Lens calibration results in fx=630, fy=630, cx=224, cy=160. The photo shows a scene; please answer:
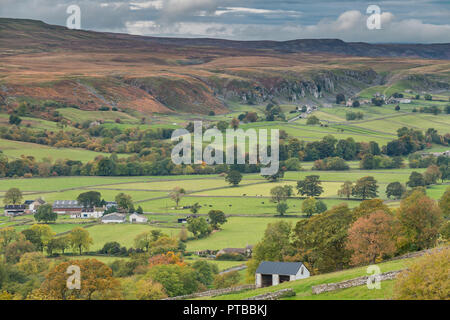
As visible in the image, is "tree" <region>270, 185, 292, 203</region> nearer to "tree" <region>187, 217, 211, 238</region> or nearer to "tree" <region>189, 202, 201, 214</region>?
"tree" <region>189, 202, 201, 214</region>

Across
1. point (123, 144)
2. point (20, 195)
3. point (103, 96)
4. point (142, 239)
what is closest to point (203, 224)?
point (142, 239)

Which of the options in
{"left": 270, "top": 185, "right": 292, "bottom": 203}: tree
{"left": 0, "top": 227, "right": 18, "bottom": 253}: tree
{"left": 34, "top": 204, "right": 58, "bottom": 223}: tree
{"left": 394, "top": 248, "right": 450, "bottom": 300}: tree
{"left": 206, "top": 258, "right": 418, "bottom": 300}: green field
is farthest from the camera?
{"left": 270, "top": 185, "right": 292, "bottom": 203}: tree

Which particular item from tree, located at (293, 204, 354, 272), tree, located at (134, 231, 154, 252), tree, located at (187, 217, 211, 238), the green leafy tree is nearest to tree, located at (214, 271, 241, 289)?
tree, located at (293, 204, 354, 272)

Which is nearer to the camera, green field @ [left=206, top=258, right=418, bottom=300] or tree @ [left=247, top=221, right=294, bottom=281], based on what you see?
green field @ [left=206, top=258, right=418, bottom=300]

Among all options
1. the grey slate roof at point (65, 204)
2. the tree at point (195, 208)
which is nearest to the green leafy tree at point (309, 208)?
the tree at point (195, 208)

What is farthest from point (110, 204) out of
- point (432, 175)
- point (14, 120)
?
point (14, 120)
